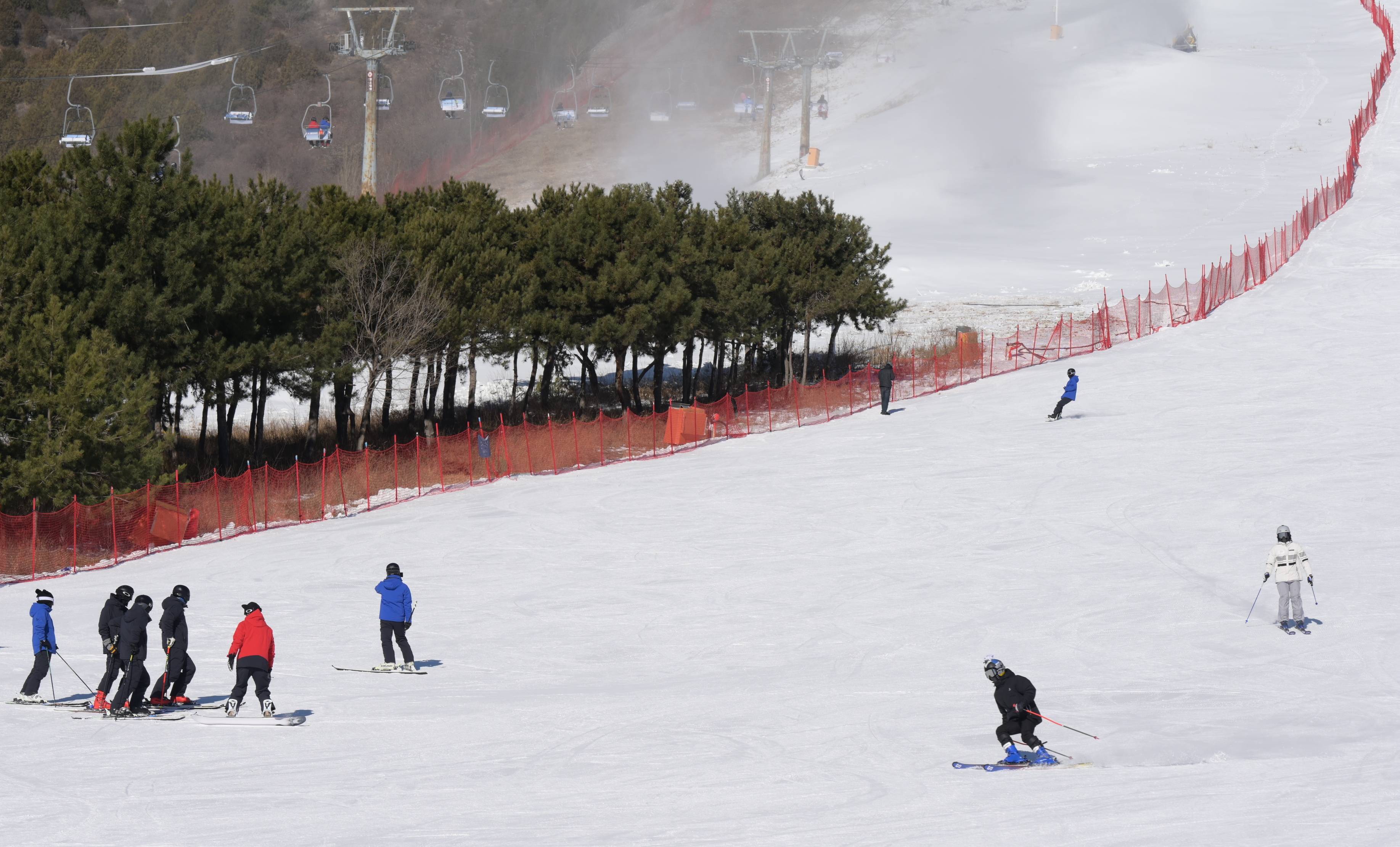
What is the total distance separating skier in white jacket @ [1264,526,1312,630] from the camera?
17.1 metres

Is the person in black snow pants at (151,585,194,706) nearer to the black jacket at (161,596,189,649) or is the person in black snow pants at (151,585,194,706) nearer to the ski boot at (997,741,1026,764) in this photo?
the black jacket at (161,596,189,649)

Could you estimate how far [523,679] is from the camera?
1711 cm

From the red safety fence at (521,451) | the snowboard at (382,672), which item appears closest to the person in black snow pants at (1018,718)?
the snowboard at (382,672)

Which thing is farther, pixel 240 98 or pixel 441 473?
pixel 240 98

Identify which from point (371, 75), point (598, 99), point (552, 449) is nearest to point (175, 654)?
point (552, 449)

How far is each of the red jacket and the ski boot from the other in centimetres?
707

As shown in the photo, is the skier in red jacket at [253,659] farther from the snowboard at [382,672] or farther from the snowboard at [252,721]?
the snowboard at [382,672]

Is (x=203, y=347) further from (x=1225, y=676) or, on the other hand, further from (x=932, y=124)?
(x=932, y=124)

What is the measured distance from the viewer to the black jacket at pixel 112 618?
49.0 feet

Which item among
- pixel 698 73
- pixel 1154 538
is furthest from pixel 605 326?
pixel 698 73

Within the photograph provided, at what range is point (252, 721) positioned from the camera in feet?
48.0

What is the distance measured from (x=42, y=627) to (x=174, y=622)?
169 cm

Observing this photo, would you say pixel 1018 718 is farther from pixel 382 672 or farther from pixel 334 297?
pixel 334 297

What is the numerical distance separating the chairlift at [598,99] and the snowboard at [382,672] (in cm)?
6712
